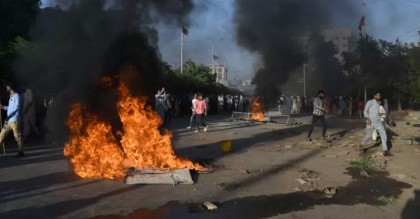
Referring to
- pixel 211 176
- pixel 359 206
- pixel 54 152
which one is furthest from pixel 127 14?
pixel 359 206

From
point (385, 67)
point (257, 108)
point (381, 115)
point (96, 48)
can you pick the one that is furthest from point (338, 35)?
point (96, 48)

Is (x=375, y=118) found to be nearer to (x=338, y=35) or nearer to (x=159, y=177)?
(x=159, y=177)

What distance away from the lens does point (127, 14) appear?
8.45 m

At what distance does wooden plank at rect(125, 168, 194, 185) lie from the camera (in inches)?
289

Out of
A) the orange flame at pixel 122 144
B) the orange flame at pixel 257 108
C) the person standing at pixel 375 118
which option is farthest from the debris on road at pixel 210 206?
the orange flame at pixel 257 108

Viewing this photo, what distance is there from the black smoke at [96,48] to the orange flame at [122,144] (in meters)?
0.24

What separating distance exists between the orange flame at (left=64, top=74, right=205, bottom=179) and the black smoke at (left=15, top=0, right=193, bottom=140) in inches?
9.3

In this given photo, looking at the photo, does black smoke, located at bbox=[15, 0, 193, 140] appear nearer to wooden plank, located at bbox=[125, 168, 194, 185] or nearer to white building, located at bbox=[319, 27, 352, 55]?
wooden plank, located at bbox=[125, 168, 194, 185]

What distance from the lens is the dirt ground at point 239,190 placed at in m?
5.87

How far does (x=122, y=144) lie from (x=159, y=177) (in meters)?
1.26

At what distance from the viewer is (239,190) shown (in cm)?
718

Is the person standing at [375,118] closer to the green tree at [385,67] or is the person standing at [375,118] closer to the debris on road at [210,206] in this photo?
the debris on road at [210,206]

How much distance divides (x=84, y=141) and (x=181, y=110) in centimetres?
1969

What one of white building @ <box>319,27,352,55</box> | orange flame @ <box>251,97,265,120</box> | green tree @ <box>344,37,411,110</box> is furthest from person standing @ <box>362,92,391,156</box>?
green tree @ <box>344,37,411,110</box>
